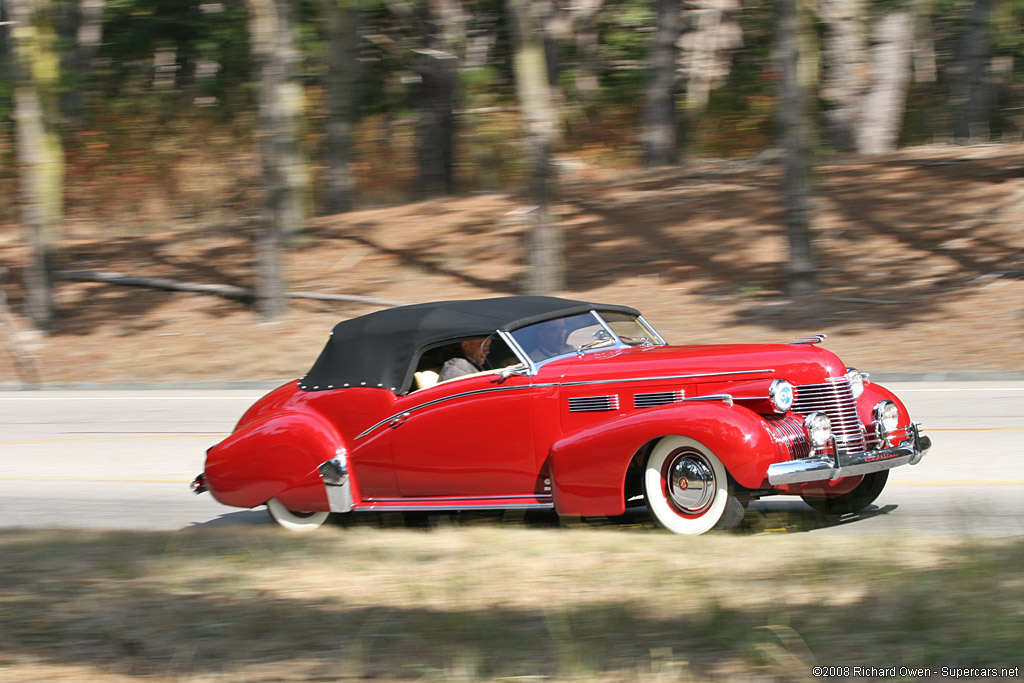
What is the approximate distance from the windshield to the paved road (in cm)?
150

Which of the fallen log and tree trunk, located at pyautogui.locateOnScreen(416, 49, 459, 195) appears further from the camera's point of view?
tree trunk, located at pyautogui.locateOnScreen(416, 49, 459, 195)

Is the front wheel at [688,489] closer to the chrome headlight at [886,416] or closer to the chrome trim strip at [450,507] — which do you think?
the chrome trim strip at [450,507]

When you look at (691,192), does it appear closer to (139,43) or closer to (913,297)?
(913,297)

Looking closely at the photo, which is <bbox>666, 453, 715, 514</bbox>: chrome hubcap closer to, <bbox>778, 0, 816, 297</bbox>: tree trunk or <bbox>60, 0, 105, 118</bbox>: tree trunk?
<bbox>778, 0, 816, 297</bbox>: tree trunk

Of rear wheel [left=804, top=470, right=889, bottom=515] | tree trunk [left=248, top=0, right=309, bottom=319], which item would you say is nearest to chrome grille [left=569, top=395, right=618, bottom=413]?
rear wheel [left=804, top=470, right=889, bottom=515]

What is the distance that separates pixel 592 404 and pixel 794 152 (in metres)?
13.1

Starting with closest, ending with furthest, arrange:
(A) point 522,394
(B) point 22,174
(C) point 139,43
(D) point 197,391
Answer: (A) point 522,394, (D) point 197,391, (B) point 22,174, (C) point 139,43

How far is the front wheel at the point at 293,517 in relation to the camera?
8141 mm

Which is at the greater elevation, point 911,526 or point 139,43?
point 139,43

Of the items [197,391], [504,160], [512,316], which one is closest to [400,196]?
[504,160]

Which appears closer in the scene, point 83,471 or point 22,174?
point 83,471

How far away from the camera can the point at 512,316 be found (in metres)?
7.68

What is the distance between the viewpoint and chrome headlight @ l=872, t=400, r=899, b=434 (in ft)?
23.7

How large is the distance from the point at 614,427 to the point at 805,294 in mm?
13226
